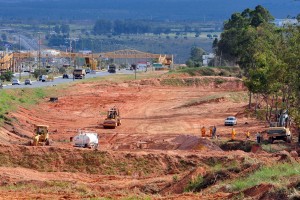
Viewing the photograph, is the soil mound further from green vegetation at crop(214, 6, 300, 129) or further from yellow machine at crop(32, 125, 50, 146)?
yellow machine at crop(32, 125, 50, 146)

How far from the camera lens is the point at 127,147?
5541 centimetres

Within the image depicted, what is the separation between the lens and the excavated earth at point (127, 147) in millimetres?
33406

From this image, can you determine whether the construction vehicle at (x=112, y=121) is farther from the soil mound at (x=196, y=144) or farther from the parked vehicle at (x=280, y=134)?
the parked vehicle at (x=280, y=134)

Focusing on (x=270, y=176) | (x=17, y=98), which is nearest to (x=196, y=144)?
(x=270, y=176)

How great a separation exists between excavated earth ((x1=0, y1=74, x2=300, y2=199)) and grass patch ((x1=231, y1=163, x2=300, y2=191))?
0.74 meters

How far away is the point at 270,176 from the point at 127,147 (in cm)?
2715

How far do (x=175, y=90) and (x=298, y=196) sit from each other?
98.8 metres

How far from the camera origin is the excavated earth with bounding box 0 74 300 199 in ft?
110

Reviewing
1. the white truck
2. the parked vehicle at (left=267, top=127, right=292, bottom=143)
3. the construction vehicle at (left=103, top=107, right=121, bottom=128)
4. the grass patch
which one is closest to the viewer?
the grass patch

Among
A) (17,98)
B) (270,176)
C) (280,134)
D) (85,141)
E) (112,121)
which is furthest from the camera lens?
(17,98)

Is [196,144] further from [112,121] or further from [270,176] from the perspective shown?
[270,176]

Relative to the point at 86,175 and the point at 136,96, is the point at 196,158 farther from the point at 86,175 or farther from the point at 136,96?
the point at 136,96

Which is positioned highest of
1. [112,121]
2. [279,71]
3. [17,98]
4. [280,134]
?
[279,71]

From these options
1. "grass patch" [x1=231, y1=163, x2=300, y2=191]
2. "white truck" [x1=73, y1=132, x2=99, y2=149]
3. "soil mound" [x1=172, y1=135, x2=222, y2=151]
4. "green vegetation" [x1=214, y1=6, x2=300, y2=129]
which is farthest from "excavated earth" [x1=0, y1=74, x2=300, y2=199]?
"green vegetation" [x1=214, y1=6, x2=300, y2=129]
